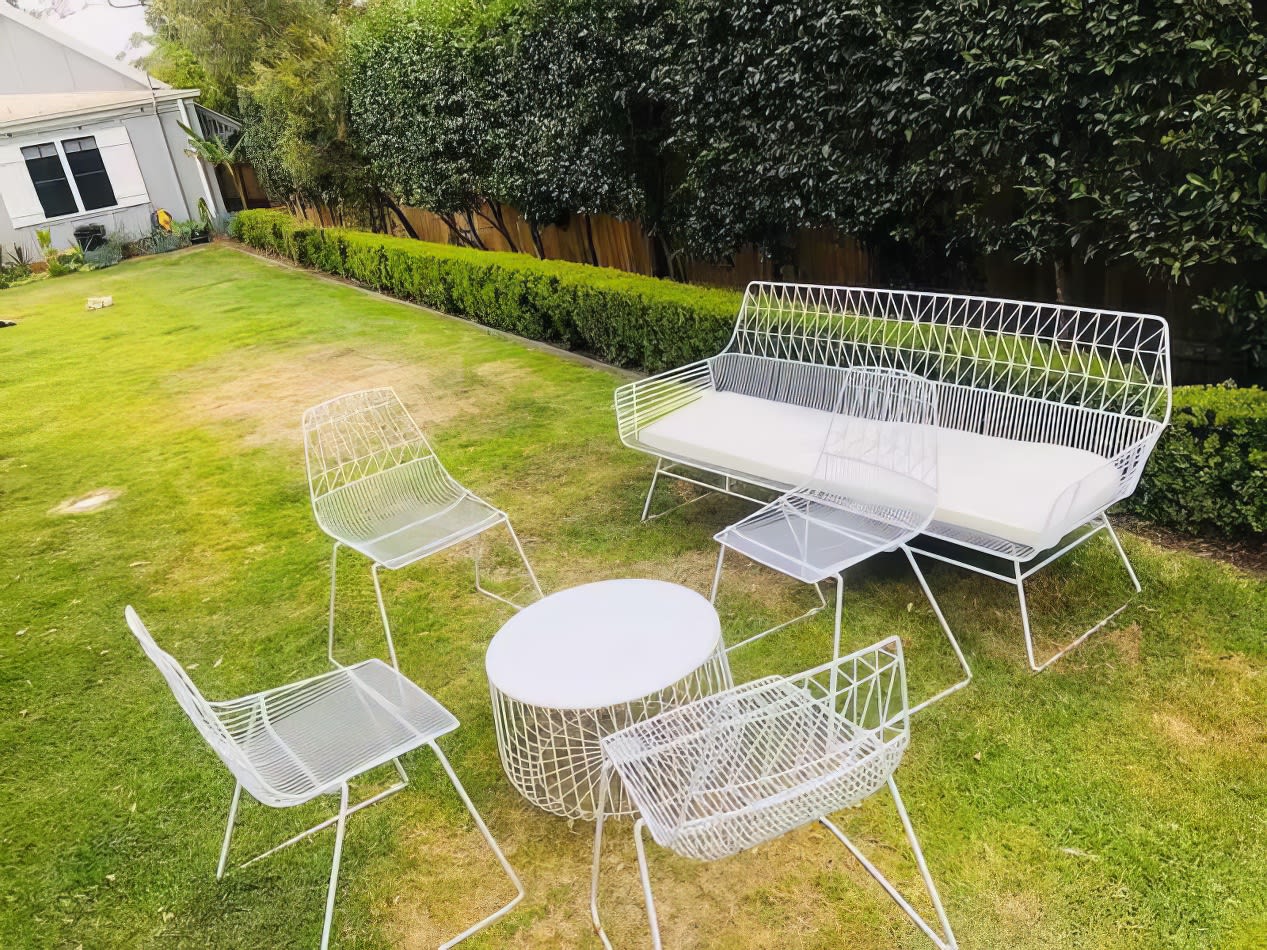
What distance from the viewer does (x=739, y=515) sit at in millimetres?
5027

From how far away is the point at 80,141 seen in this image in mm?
19281

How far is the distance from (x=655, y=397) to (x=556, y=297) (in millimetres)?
3802

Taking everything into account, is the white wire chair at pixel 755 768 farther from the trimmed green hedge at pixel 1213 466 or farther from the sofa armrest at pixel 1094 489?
the trimmed green hedge at pixel 1213 466

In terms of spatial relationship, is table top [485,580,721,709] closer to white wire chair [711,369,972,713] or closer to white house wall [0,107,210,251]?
white wire chair [711,369,972,713]

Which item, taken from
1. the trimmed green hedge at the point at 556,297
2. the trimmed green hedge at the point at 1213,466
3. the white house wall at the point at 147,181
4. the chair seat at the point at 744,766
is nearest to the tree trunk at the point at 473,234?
the trimmed green hedge at the point at 556,297

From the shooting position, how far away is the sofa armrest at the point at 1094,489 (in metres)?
3.23

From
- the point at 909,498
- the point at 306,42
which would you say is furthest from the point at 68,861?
the point at 306,42

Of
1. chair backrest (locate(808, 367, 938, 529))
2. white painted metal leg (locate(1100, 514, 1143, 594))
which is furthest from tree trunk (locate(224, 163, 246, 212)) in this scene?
white painted metal leg (locate(1100, 514, 1143, 594))

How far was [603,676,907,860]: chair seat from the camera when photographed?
1.90 metres

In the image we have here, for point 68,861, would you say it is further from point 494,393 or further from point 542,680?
point 494,393

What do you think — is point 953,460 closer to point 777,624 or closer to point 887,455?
point 887,455

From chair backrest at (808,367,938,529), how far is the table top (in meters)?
0.96

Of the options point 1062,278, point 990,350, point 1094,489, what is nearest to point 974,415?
point 990,350

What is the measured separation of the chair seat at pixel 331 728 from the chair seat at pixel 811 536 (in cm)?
141
